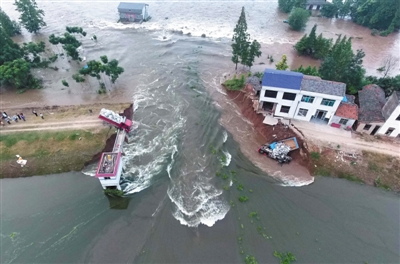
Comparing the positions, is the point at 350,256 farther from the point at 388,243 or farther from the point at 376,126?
the point at 376,126

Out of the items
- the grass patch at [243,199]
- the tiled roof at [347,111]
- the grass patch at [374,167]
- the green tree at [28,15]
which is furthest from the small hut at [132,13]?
the grass patch at [374,167]

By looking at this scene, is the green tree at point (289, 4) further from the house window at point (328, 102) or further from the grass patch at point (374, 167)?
the grass patch at point (374, 167)

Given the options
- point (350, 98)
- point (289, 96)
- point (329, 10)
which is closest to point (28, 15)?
point (289, 96)

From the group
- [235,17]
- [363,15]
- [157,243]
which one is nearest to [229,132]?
[157,243]

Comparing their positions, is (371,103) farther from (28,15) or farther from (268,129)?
(28,15)

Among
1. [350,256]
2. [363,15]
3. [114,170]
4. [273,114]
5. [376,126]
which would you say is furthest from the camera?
[363,15]
